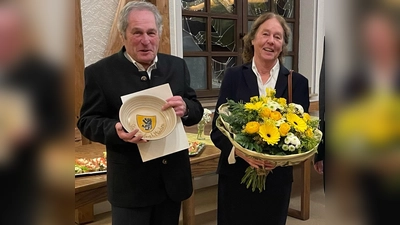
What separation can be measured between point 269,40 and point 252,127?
1.69 ft

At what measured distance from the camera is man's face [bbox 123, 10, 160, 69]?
4.55ft

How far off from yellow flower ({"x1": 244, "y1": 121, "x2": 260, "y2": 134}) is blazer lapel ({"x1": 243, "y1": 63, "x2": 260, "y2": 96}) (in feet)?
Result: 1.11

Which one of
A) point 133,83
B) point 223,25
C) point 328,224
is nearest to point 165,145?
point 133,83

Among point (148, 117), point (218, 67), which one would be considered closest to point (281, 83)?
point (148, 117)

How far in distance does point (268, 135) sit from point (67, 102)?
122cm

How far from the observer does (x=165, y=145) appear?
55.4 inches

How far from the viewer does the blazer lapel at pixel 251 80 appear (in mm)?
1777

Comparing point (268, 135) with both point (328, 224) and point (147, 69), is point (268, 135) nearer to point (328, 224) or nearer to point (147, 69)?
point (147, 69)

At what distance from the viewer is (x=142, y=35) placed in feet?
4.57

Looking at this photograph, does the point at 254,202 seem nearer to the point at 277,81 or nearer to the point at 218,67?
the point at 277,81

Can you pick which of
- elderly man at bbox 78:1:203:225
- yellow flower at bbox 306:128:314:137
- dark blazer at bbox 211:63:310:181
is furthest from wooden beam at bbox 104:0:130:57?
yellow flower at bbox 306:128:314:137

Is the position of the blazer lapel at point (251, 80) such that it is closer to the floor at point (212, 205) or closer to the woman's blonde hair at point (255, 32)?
the woman's blonde hair at point (255, 32)

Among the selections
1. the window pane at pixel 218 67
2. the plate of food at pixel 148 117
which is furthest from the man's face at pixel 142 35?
the window pane at pixel 218 67

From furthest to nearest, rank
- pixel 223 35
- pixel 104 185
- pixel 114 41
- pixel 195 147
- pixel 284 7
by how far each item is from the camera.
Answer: pixel 284 7 → pixel 223 35 → pixel 114 41 → pixel 195 147 → pixel 104 185
